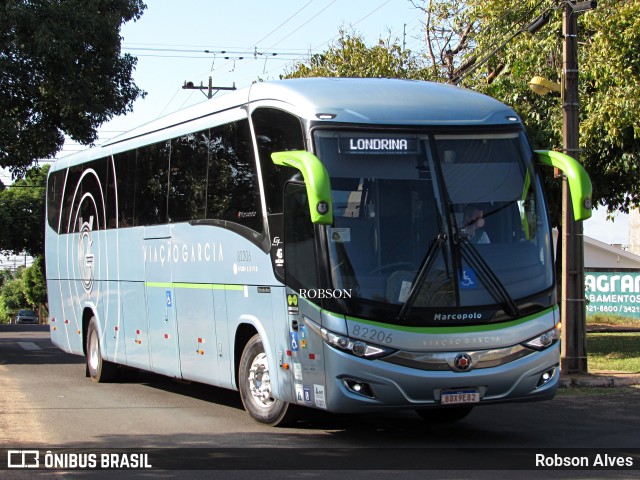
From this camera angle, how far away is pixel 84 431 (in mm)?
10875

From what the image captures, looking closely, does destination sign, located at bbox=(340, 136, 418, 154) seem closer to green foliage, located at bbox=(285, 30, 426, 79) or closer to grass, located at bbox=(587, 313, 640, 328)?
green foliage, located at bbox=(285, 30, 426, 79)

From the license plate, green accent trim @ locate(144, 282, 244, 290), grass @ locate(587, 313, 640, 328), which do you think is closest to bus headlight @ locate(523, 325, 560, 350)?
the license plate

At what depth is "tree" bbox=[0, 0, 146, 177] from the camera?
22.2 meters

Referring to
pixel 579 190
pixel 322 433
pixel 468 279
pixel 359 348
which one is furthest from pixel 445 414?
pixel 579 190

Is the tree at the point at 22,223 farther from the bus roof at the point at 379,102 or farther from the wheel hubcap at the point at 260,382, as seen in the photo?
the bus roof at the point at 379,102

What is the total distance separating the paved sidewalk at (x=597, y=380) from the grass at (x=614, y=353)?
94 centimetres

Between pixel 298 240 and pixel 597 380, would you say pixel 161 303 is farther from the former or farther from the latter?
pixel 597 380

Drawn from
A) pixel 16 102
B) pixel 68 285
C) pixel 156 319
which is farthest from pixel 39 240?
pixel 156 319

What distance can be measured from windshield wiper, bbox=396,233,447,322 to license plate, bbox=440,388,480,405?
0.84 m

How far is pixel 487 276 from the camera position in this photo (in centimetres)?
968

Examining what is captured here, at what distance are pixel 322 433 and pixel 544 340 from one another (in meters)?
2.59

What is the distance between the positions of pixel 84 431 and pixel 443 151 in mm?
4878

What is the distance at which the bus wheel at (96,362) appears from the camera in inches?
658

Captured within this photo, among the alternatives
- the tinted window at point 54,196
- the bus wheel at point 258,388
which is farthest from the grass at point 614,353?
the tinted window at point 54,196
